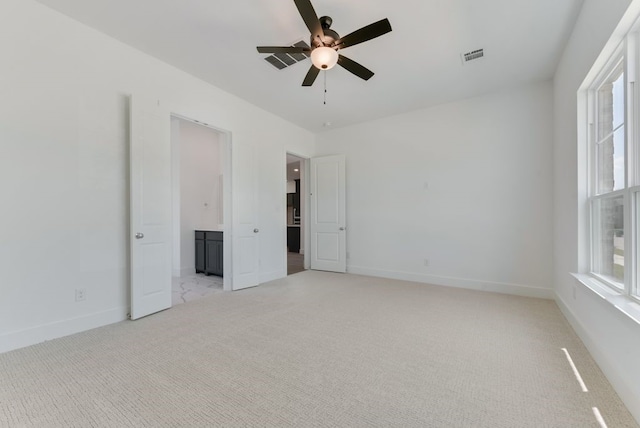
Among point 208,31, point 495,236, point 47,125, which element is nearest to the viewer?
point 47,125

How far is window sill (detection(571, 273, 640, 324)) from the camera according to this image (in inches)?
64.1

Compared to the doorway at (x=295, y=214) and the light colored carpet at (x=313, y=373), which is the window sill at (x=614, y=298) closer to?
the light colored carpet at (x=313, y=373)

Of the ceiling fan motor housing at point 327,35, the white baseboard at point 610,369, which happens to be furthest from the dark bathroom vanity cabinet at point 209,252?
the white baseboard at point 610,369

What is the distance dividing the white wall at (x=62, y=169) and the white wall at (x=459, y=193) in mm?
3733

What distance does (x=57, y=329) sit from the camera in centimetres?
254

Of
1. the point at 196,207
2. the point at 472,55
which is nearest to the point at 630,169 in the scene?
the point at 472,55

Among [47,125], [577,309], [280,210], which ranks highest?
[47,125]

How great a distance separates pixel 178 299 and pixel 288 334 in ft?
6.72

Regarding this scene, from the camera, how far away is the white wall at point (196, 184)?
218 inches

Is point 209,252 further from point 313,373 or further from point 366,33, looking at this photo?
point 366,33

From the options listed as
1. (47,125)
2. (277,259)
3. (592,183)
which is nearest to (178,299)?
(277,259)

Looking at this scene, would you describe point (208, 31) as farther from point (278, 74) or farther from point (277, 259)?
point (277, 259)

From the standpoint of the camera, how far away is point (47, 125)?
8.30 ft

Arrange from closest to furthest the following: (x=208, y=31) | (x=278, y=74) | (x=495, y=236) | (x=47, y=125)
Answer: (x=47, y=125) < (x=208, y=31) < (x=278, y=74) < (x=495, y=236)
